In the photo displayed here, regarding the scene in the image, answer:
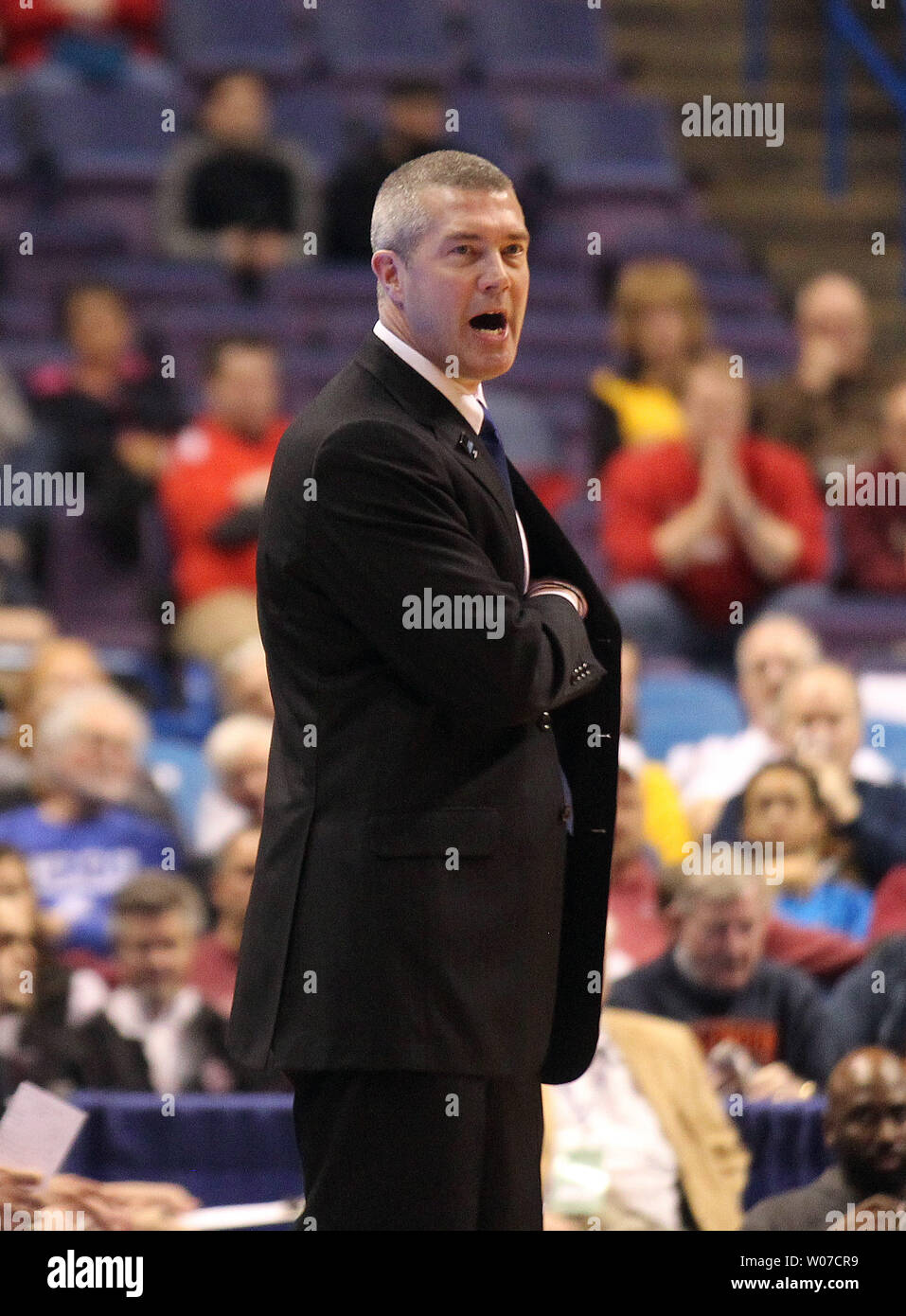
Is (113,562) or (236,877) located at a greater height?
(113,562)

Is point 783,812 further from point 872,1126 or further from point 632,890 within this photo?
point 872,1126

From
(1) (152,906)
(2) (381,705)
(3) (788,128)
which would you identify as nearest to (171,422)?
(1) (152,906)

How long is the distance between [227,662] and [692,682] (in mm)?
977

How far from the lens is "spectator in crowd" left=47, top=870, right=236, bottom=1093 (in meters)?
3.19

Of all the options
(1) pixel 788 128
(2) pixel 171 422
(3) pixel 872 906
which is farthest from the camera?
(1) pixel 788 128

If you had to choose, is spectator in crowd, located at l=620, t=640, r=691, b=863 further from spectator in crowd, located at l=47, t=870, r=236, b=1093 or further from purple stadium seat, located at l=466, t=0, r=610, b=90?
purple stadium seat, located at l=466, t=0, r=610, b=90

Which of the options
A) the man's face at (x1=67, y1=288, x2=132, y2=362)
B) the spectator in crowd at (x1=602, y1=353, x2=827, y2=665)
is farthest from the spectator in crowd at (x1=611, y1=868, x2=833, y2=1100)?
the man's face at (x1=67, y1=288, x2=132, y2=362)

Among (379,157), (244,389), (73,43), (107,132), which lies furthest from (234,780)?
(73,43)

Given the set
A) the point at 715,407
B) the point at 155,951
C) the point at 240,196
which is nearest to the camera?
the point at 155,951

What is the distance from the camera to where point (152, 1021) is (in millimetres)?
3246

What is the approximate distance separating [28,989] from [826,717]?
1615 mm

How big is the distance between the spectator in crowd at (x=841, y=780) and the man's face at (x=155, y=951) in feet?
3.32

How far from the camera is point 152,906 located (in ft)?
11.0

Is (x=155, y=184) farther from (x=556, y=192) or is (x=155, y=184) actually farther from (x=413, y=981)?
(x=413, y=981)
